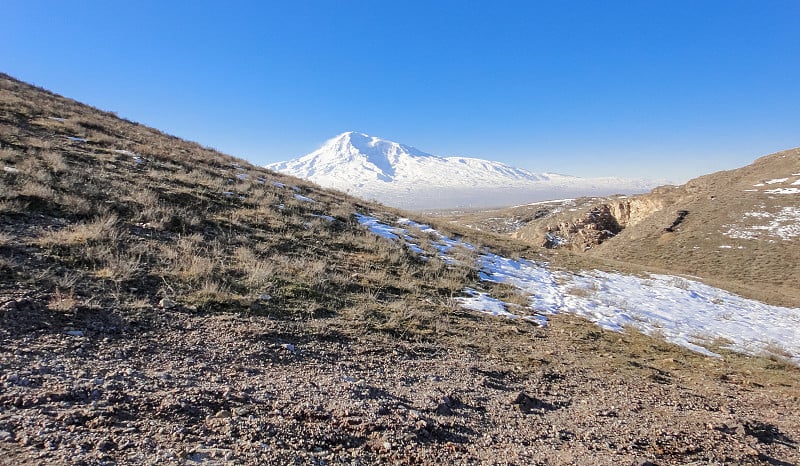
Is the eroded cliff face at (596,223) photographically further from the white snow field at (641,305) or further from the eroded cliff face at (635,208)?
the white snow field at (641,305)

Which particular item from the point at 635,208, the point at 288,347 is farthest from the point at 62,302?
the point at 635,208

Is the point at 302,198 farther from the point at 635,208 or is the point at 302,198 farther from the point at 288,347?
the point at 635,208

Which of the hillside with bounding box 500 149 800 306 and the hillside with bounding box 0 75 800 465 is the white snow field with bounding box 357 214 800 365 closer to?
the hillside with bounding box 0 75 800 465

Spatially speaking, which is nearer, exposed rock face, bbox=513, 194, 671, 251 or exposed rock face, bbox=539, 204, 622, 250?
exposed rock face, bbox=539, 204, 622, 250

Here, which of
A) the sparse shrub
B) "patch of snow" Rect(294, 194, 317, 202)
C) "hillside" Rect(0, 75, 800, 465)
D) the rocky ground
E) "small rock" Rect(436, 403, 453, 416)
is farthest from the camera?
"patch of snow" Rect(294, 194, 317, 202)

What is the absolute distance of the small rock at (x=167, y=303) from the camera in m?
4.81

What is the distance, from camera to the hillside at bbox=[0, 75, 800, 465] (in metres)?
2.85

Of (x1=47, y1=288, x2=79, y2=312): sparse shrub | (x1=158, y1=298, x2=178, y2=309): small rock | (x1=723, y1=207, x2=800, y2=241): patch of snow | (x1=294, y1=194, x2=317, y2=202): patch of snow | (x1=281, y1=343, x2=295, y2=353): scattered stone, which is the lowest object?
(x1=281, y1=343, x2=295, y2=353): scattered stone

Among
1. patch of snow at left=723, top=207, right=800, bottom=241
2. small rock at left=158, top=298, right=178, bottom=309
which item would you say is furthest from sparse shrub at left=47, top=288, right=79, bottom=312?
patch of snow at left=723, top=207, right=800, bottom=241

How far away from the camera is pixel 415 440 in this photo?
3160mm

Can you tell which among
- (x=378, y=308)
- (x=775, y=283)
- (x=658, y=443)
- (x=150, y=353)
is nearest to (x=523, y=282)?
(x=378, y=308)

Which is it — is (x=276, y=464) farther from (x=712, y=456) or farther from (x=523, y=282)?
(x=523, y=282)

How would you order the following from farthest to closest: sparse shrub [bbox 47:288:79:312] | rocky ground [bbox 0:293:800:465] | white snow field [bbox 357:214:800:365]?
white snow field [bbox 357:214:800:365]
sparse shrub [bbox 47:288:79:312]
rocky ground [bbox 0:293:800:465]

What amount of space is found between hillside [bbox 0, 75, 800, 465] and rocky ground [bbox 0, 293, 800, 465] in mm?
22
